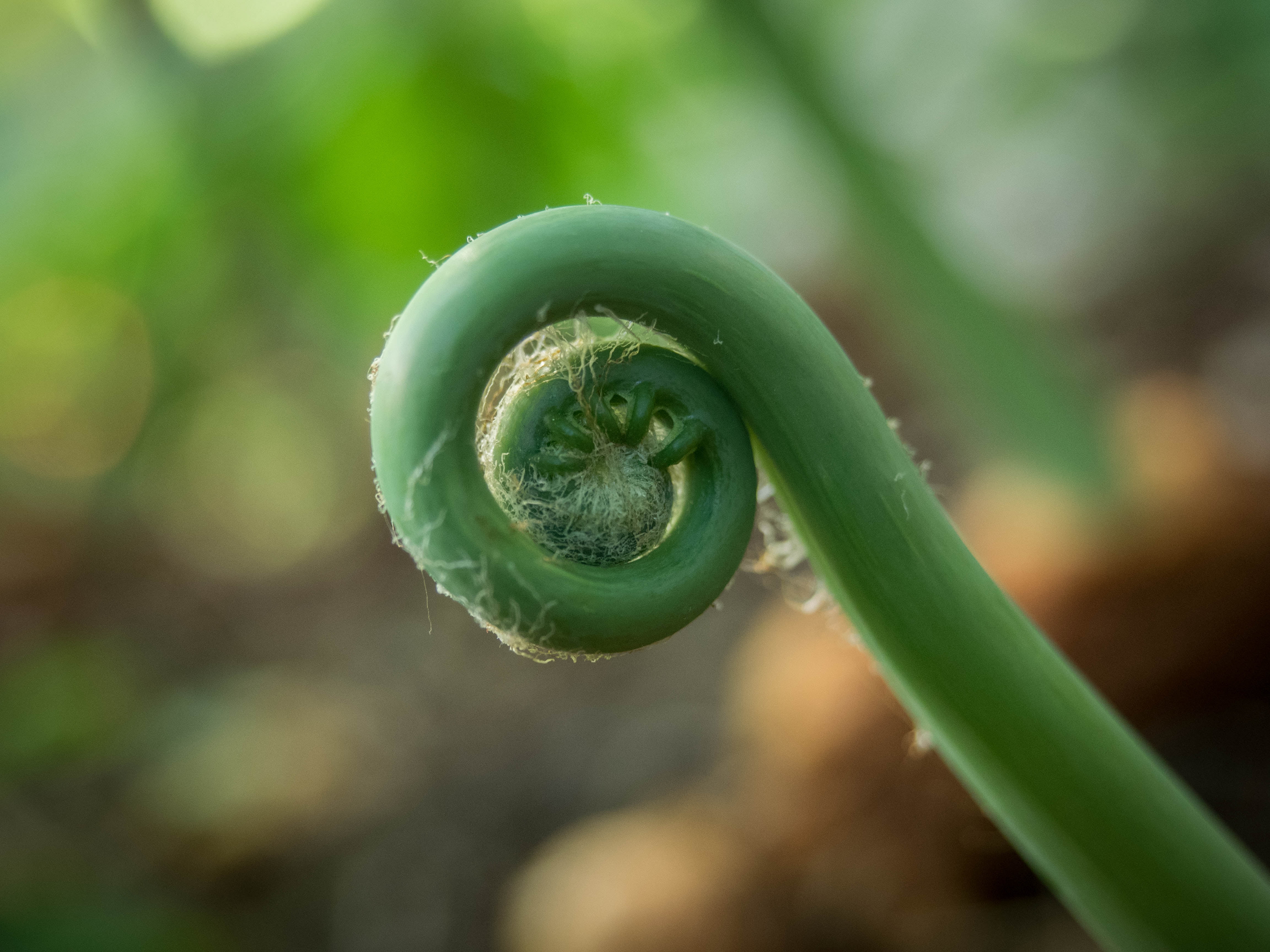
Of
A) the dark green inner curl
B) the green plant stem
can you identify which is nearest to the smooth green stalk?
A: the dark green inner curl

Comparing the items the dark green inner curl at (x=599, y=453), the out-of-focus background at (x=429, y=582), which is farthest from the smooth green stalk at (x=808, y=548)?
the out-of-focus background at (x=429, y=582)

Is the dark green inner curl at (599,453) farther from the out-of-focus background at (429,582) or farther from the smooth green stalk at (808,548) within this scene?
the out-of-focus background at (429,582)

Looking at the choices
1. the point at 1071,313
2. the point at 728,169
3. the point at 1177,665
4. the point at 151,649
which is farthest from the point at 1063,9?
the point at 151,649

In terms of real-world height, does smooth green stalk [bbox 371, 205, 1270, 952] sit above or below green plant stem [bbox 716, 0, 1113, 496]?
below

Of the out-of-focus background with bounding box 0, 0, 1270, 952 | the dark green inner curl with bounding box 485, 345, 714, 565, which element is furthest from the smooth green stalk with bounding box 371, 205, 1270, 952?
the out-of-focus background with bounding box 0, 0, 1270, 952

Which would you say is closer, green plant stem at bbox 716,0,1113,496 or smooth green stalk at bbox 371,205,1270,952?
smooth green stalk at bbox 371,205,1270,952

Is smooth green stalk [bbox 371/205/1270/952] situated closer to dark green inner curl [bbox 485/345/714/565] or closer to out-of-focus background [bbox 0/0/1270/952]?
dark green inner curl [bbox 485/345/714/565]

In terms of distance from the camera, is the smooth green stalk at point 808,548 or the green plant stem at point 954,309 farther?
the green plant stem at point 954,309
